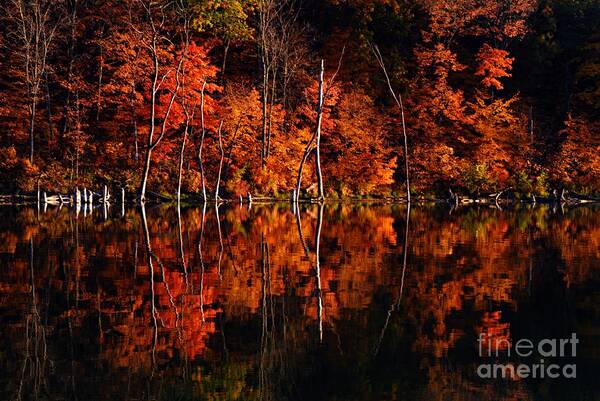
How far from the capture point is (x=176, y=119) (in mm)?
51562

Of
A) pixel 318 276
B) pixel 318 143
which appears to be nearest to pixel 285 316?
pixel 318 276

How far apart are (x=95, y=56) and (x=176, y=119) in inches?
329

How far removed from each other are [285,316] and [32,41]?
152ft

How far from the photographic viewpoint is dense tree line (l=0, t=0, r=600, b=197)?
50.2 m

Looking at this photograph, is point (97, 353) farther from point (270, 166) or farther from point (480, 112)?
point (480, 112)

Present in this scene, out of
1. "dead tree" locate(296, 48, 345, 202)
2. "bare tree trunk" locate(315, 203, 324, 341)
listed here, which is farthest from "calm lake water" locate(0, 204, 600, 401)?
"dead tree" locate(296, 48, 345, 202)

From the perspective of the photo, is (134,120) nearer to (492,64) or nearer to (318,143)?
(318,143)

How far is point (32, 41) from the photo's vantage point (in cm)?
5216

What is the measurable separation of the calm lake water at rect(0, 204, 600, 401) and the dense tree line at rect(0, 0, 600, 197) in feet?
→ 92.1

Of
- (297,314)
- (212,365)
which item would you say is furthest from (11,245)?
(212,365)

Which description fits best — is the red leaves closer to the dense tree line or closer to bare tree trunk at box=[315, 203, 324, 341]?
the dense tree line

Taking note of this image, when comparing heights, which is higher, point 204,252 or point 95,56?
point 95,56

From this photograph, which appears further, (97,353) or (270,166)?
(270,166)

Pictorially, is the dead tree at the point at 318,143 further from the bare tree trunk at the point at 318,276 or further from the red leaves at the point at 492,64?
the bare tree trunk at the point at 318,276
